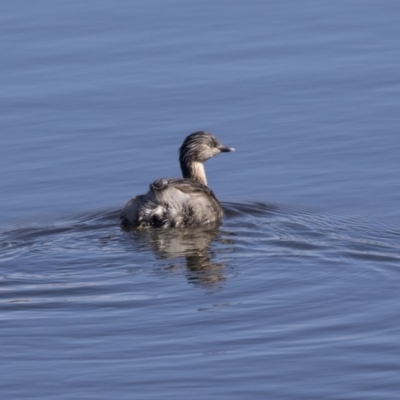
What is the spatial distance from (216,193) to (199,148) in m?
0.53

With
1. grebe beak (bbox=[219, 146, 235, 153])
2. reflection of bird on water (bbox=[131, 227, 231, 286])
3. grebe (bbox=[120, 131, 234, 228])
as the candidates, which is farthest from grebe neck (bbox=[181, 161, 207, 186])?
reflection of bird on water (bbox=[131, 227, 231, 286])

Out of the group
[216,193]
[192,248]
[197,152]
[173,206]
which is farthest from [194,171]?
[192,248]

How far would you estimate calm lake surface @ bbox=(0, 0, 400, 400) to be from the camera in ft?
30.3

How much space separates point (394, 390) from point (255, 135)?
24.6 ft

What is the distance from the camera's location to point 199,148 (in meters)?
14.8

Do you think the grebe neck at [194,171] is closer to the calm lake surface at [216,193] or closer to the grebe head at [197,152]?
the grebe head at [197,152]

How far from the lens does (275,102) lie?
1666 cm

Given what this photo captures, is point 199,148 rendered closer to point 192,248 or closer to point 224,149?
point 224,149

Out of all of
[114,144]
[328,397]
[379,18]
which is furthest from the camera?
[379,18]

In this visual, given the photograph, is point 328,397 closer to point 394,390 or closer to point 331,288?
point 394,390

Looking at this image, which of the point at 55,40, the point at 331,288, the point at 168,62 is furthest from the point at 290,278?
the point at 55,40

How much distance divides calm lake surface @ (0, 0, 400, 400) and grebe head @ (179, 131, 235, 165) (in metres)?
0.40

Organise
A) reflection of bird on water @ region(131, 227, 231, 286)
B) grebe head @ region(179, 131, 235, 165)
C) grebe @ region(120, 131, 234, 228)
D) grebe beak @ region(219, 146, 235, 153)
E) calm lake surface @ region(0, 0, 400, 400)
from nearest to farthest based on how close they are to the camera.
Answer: calm lake surface @ region(0, 0, 400, 400) < reflection of bird on water @ region(131, 227, 231, 286) < grebe @ region(120, 131, 234, 228) < grebe head @ region(179, 131, 235, 165) < grebe beak @ region(219, 146, 235, 153)

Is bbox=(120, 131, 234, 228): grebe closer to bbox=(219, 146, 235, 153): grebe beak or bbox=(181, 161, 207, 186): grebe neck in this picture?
bbox=(181, 161, 207, 186): grebe neck
